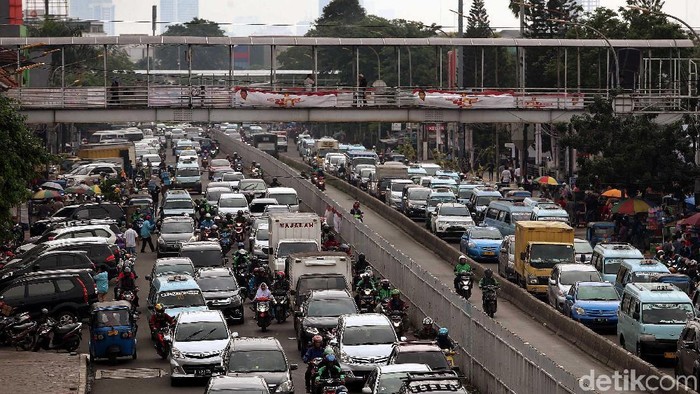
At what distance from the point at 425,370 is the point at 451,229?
118ft

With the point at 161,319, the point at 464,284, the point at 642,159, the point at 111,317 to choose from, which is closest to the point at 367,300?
the point at 464,284

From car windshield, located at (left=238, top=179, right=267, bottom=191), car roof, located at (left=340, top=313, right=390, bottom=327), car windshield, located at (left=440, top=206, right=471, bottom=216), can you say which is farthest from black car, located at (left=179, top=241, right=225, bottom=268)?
car windshield, located at (left=238, top=179, right=267, bottom=191)

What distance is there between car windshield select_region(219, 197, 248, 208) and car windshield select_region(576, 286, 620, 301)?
25281 millimetres

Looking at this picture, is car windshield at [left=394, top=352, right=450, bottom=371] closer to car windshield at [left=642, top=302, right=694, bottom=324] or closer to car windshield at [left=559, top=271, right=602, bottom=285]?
car windshield at [left=642, top=302, right=694, bottom=324]

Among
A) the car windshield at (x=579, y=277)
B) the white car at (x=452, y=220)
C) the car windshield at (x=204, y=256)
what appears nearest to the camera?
the car windshield at (x=579, y=277)

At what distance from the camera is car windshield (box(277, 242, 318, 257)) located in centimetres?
4622

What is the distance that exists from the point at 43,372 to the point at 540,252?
18.1 m

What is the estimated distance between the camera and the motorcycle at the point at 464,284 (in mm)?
43062

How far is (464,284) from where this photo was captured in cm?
4312

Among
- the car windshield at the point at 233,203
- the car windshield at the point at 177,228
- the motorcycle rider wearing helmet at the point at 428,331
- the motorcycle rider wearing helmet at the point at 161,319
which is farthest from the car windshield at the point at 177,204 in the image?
the motorcycle rider wearing helmet at the point at 428,331

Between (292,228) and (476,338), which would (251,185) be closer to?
(292,228)

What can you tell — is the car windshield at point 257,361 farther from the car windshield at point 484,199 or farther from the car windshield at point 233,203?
the car windshield at point 484,199

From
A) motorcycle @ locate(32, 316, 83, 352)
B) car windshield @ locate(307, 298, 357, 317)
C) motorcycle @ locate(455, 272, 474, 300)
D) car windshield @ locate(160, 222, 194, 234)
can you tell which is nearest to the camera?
car windshield @ locate(307, 298, 357, 317)

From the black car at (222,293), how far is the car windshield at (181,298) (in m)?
1.82
